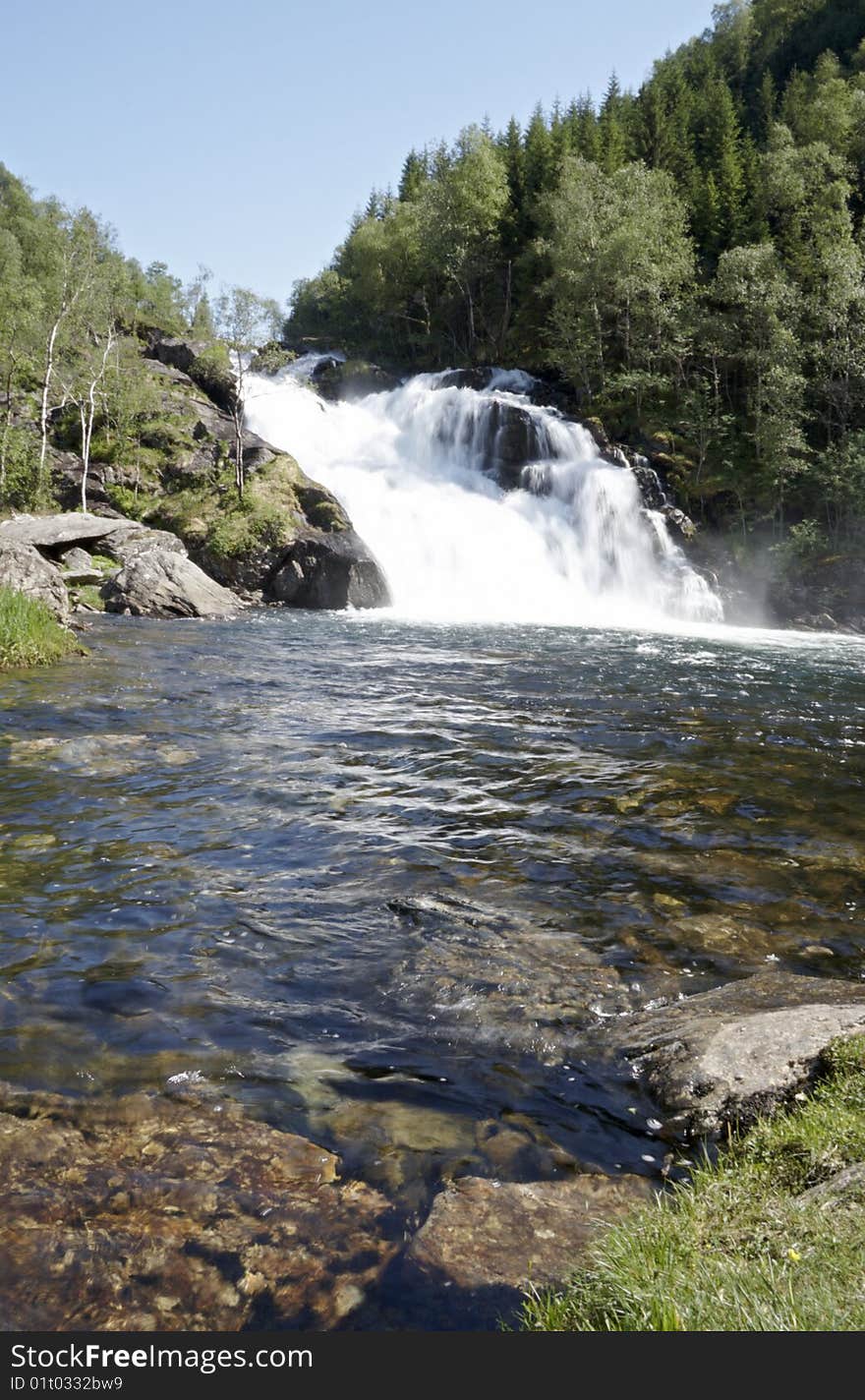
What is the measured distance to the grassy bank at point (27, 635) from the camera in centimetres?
1623

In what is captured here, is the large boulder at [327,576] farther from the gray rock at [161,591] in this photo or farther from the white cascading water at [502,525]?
the gray rock at [161,591]

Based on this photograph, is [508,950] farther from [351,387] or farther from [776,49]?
[776,49]

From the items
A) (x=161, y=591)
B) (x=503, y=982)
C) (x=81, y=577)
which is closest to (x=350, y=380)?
(x=161, y=591)

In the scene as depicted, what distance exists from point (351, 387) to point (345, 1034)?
60677mm

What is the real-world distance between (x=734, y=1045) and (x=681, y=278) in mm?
56062

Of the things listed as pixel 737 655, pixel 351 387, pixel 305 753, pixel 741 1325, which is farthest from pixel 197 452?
pixel 741 1325

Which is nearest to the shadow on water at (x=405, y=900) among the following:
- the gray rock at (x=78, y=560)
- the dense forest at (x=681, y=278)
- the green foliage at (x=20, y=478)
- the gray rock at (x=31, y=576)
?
the gray rock at (x=31, y=576)

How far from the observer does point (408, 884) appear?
7160 millimetres

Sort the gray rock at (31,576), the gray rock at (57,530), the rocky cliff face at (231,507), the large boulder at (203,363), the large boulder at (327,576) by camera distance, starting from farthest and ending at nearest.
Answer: the large boulder at (203,363) → the rocky cliff face at (231,507) → the large boulder at (327,576) → the gray rock at (57,530) → the gray rock at (31,576)

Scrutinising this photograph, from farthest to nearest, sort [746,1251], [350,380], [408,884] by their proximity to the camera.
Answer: [350,380] → [408,884] → [746,1251]

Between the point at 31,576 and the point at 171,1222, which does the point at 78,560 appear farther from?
the point at 171,1222

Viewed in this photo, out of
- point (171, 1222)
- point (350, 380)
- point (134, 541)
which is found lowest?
point (171, 1222)

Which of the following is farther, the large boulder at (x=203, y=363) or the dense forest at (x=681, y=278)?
the large boulder at (x=203, y=363)

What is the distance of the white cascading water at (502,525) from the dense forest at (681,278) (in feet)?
21.1
